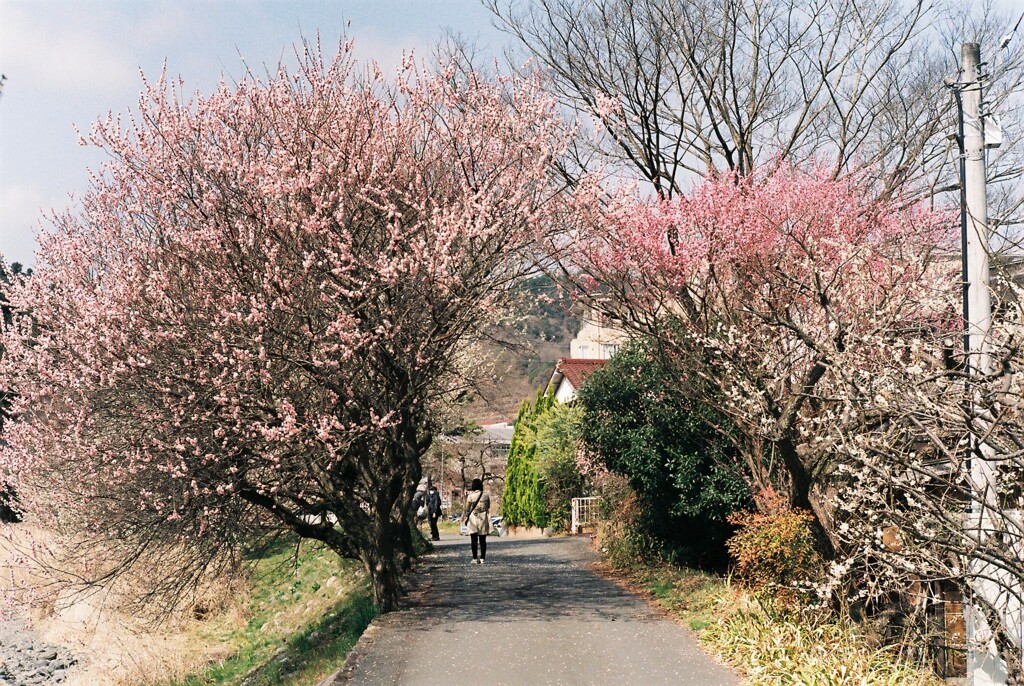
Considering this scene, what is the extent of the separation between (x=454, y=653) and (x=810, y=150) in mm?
12864

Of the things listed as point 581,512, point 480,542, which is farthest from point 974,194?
point 581,512

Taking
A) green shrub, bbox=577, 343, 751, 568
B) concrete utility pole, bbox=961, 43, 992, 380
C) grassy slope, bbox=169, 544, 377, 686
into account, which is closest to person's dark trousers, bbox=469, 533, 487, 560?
grassy slope, bbox=169, 544, 377, 686

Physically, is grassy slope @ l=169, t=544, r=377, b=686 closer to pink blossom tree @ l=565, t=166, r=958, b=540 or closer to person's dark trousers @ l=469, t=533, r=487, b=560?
person's dark trousers @ l=469, t=533, r=487, b=560

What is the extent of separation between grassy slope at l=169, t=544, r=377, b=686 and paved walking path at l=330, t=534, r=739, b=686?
2.96 feet

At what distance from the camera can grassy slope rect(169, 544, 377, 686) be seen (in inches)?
510

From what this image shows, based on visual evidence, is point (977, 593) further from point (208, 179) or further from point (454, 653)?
point (208, 179)

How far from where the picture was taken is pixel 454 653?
10.8 metres

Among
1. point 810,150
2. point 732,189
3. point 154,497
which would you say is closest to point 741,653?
point 154,497

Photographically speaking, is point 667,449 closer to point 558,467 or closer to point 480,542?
point 480,542

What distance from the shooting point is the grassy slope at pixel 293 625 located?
12.9 m

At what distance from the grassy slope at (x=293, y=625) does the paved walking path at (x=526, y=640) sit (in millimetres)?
903

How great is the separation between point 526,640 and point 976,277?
6276mm

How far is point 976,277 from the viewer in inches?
319

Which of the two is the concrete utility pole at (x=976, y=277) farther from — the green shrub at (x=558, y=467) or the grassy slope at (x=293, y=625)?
the green shrub at (x=558, y=467)
